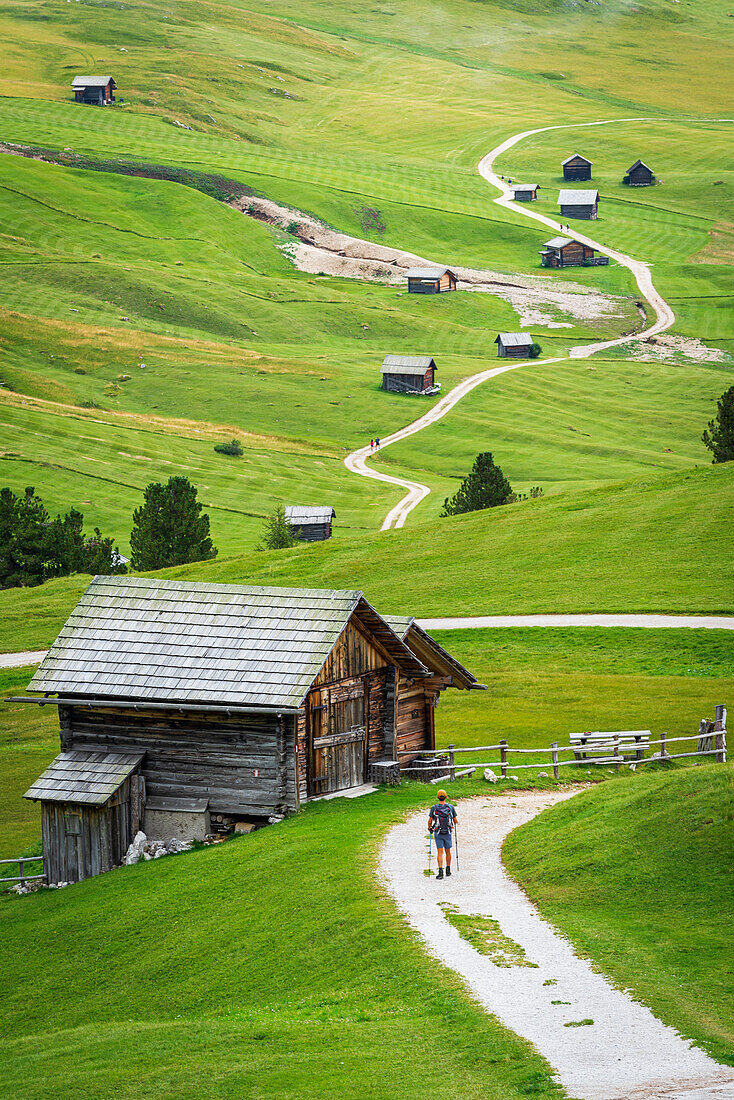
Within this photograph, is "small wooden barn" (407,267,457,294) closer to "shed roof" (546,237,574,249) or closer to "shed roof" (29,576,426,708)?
"shed roof" (546,237,574,249)

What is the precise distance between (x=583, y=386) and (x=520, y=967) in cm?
11638

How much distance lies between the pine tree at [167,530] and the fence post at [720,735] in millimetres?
42697

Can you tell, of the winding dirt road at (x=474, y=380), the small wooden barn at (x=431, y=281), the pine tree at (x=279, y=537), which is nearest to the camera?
the pine tree at (x=279, y=537)

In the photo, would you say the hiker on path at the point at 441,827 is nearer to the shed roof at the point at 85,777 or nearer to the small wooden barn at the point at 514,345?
the shed roof at the point at 85,777

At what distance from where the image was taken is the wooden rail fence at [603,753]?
33.1 metres

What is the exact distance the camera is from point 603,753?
34375 millimetres

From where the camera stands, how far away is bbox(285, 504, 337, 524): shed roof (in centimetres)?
8656

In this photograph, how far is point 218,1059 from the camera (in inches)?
631

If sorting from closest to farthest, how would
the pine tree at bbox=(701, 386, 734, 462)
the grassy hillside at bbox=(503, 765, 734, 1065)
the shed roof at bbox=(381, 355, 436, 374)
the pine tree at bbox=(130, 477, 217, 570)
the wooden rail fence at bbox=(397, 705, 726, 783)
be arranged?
the grassy hillside at bbox=(503, 765, 734, 1065) → the wooden rail fence at bbox=(397, 705, 726, 783) → the pine tree at bbox=(701, 386, 734, 462) → the pine tree at bbox=(130, 477, 217, 570) → the shed roof at bbox=(381, 355, 436, 374)

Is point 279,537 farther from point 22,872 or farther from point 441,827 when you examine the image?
point 441,827

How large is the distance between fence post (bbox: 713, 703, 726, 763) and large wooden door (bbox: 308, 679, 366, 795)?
10444 millimetres

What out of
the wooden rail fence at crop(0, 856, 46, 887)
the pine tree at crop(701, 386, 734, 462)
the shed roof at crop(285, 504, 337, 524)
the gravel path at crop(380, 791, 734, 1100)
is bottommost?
the wooden rail fence at crop(0, 856, 46, 887)

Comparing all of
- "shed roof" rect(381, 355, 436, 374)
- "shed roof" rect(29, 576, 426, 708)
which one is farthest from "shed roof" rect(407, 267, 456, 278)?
"shed roof" rect(29, 576, 426, 708)

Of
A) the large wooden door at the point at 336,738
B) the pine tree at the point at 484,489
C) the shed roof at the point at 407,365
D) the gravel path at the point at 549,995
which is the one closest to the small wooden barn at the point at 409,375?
the shed roof at the point at 407,365
